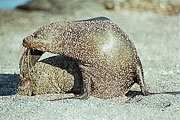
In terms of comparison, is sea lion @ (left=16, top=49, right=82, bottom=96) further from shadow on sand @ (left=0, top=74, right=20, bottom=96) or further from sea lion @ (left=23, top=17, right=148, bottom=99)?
shadow on sand @ (left=0, top=74, right=20, bottom=96)

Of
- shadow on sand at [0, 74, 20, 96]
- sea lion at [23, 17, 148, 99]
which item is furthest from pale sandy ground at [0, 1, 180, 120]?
sea lion at [23, 17, 148, 99]

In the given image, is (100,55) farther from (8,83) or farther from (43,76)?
(8,83)

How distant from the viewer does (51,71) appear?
392 cm

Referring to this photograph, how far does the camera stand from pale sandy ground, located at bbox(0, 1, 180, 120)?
290cm

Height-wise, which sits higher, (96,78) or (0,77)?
(96,78)

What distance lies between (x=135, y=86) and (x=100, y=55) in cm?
101

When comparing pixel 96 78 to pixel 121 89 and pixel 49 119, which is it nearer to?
pixel 121 89

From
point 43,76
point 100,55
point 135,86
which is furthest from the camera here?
point 135,86

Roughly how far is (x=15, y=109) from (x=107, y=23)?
1.46 meters

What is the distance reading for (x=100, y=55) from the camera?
3430 mm

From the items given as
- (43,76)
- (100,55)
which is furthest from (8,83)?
(100,55)

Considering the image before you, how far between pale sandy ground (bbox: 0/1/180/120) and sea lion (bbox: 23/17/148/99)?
0.19 metres

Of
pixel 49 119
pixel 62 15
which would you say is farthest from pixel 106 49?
pixel 62 15

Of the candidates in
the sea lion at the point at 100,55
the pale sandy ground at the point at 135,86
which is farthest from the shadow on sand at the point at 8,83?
the sea lion at the point at 100,55
